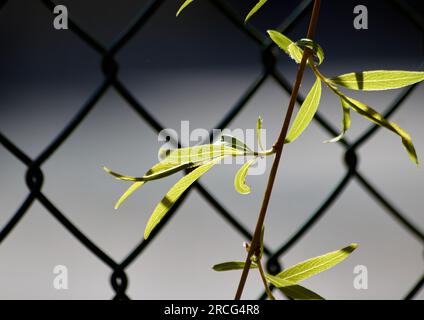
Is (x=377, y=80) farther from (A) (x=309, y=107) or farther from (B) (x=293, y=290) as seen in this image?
(B) (x=293, y=290)

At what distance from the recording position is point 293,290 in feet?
1.34

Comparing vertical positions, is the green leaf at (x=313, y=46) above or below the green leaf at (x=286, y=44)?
below

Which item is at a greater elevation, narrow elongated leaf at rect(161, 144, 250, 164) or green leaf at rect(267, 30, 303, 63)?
green leaf at rect(267, 30, 303, 63)

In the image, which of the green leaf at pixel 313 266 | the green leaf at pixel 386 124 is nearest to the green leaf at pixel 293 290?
the green leaf at pixel 313 266

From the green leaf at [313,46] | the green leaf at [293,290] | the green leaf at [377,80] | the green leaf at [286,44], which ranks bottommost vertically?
the green leaf at [293,290]

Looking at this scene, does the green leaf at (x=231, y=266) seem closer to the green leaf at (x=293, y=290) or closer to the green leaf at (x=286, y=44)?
the green leaf at (x=293, y=290)

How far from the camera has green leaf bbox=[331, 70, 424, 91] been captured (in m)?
0.37

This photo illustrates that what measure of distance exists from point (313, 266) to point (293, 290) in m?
0.02

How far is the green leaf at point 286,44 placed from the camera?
0.37 meters

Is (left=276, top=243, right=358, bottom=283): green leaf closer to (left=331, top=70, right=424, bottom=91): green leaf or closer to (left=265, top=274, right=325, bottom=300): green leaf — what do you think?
(left=265, top=274, right=325, bottom=300): green leaf

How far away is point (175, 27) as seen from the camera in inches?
116

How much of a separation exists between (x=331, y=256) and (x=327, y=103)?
1896 mm

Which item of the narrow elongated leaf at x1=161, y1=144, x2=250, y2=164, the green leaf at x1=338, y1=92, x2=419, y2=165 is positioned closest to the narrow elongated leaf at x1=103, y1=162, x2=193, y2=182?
the narrow elongated leaf at x1=161, y1=144, x2=250, y2=164

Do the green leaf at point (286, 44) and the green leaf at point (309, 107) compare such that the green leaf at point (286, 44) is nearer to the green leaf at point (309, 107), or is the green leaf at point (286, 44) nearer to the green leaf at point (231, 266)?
the green leaf at point (309, 107)
